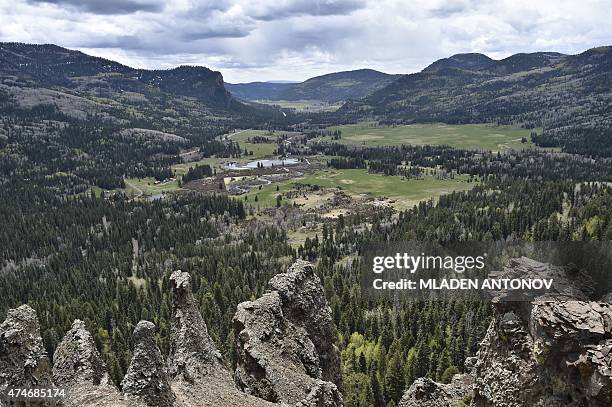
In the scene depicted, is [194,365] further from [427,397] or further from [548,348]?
[548,348]

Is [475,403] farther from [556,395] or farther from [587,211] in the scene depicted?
[587,211]

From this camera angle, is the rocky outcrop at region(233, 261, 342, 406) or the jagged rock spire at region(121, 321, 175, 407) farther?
the rocky outcrop at region(233, 261, 342, 406)

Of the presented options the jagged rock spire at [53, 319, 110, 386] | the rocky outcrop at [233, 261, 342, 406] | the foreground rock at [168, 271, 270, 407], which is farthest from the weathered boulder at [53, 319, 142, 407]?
the rocky outcrop at [233, 261, 342, 406]

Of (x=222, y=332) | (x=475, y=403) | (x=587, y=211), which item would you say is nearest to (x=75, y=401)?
(x=475, y=403)

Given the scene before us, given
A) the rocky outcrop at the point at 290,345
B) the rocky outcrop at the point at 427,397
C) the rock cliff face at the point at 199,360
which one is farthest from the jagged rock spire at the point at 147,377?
the rocky outcrop at the point at 427,397

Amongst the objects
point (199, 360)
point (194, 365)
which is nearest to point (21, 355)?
point (194, 365)

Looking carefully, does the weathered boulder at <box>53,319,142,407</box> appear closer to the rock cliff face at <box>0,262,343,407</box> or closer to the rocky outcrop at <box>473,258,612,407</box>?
the rock cliff face at <box>0,262,343,407</box>
